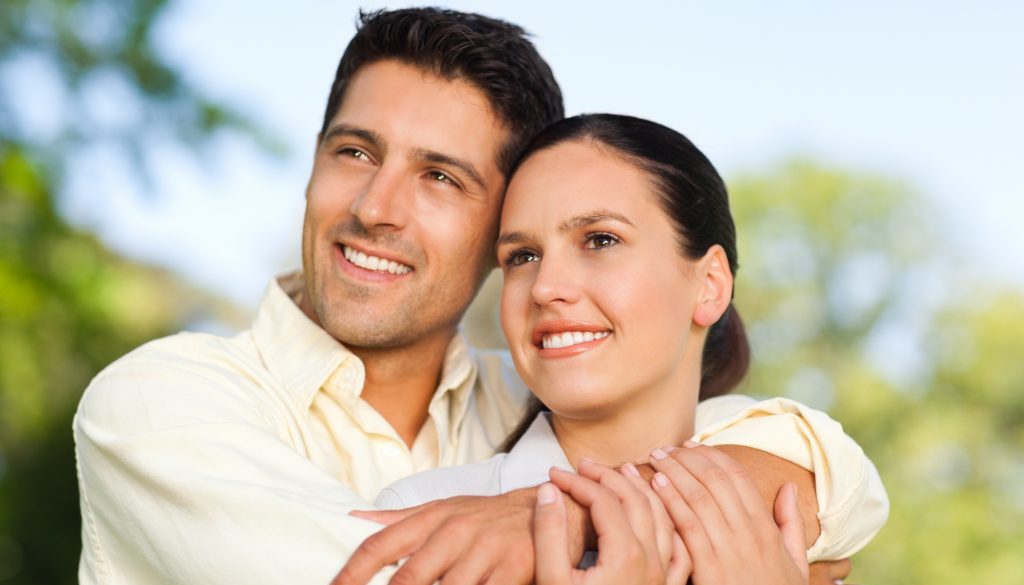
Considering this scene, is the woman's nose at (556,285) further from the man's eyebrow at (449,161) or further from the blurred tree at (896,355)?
the blurred tree at (896,355)

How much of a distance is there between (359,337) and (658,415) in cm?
93

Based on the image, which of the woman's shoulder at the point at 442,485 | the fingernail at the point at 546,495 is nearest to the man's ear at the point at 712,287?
the woman's shoulder at the point at 442,485

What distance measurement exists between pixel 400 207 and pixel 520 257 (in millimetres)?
574

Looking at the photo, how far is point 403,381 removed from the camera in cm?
332

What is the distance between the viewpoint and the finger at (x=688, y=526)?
6.90 ft

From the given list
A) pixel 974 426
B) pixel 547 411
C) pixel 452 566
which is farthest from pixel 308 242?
pixel 974 426

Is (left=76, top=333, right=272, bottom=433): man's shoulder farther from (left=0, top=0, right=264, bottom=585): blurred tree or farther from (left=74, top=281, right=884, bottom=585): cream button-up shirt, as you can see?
(left=0, top=0, right=264, bottom=585): blurred tree

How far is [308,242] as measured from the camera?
328 cm

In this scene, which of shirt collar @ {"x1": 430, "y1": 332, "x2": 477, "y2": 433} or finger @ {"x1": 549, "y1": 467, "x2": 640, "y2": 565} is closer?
finger @ {"x1": 549, "y1": 467, "x2": 640, "y2": 565}

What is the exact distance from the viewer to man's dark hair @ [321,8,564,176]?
3.29 meters

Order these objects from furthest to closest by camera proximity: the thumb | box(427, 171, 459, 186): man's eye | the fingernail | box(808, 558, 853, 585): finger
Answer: box(427, 171, 459, 186): man's eye, box(808, 558, 853, 585): finger, the thumb, the fingernail

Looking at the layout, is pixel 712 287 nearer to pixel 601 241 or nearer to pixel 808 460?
pixel 601 241

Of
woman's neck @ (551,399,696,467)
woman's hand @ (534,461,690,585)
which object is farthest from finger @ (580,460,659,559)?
woman's neck @ (551,399,696,467)

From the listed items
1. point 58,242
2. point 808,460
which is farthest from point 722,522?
point 58,242
